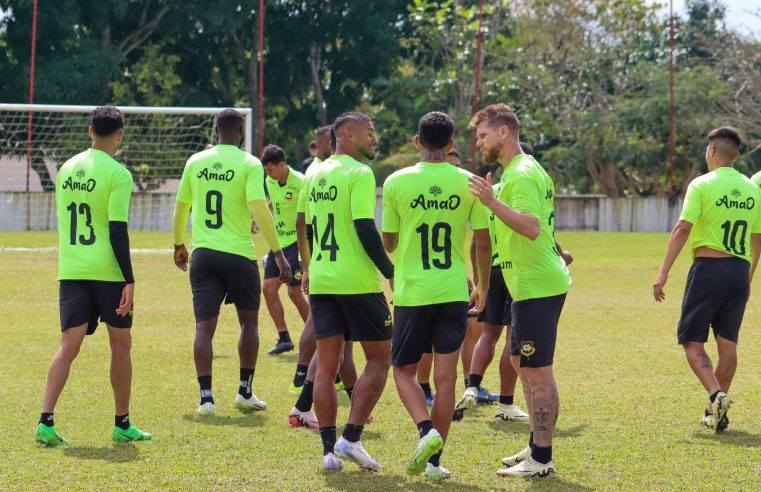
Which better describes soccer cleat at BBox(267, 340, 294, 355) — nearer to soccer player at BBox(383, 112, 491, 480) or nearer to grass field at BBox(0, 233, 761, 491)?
grass field at BBox(0, 233, 761, 491)

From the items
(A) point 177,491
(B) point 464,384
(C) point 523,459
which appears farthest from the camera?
(B) point 464,384

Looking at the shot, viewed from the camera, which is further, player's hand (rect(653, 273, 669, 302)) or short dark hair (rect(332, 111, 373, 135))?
player's hand (rect(653, 273, 669, 302))

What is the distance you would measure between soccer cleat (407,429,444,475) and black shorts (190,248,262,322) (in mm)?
2615

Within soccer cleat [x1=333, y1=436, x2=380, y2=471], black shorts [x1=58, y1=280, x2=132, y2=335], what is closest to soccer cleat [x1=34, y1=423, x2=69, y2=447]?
black shorts [x1=58, y1=280, x2=132, y2=335]

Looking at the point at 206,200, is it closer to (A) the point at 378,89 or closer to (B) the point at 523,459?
(B) the point at 523,459

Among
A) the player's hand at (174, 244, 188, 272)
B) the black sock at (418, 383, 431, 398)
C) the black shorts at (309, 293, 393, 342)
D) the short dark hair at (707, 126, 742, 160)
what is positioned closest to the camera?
the black shorts at (309, 293, 393, 342)

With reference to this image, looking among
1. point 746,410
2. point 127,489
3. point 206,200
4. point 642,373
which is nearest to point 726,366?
point 746,410

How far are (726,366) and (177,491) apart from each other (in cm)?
433

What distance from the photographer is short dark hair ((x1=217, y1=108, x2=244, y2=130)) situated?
27.6 feet

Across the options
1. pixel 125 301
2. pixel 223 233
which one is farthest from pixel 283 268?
pixel 125 301

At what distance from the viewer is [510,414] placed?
852 centimetres

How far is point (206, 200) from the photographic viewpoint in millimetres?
8438

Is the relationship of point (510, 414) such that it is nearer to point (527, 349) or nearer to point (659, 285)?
point (659, 285)

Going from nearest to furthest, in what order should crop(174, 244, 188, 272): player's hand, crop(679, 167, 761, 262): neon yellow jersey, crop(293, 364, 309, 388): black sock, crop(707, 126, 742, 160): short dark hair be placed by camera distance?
crop(679, 167, 761, 262): neon yellow jersey, crop(707, 126, 742, 160): short dark hair, crop(174, 244, 188, 272): player's hand, crop(293, 364, 309, 388): black sock
